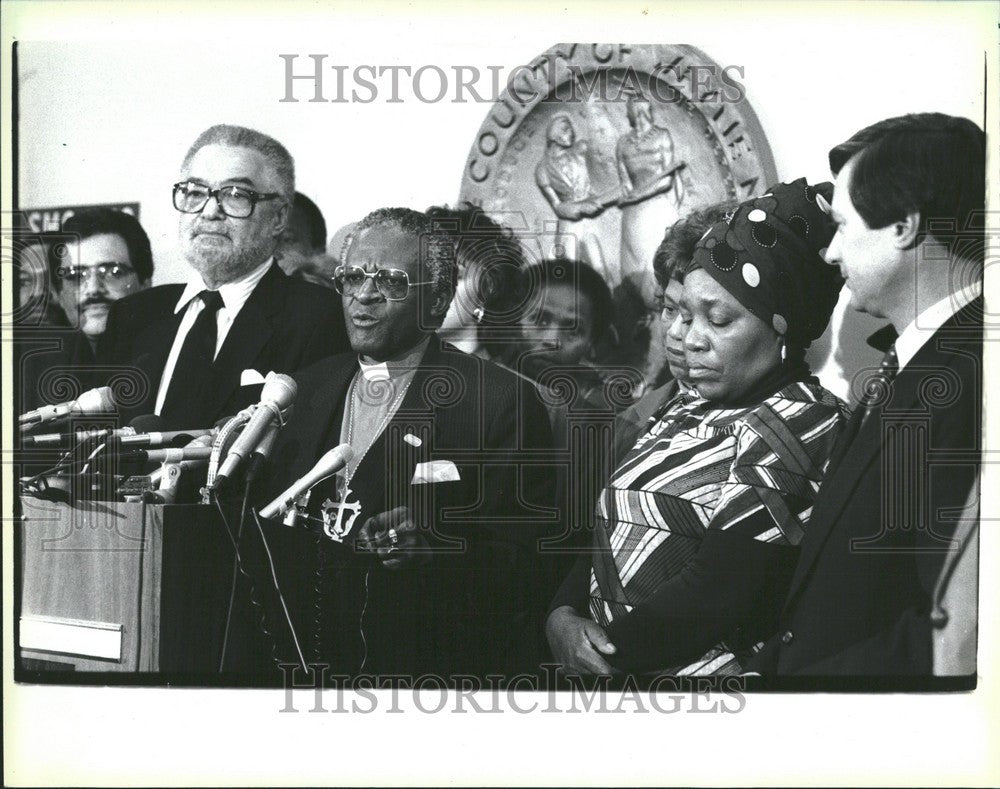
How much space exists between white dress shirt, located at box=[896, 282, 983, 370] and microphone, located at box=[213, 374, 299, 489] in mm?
2035

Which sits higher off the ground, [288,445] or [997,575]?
[288,445]

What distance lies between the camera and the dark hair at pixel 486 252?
4199 mm

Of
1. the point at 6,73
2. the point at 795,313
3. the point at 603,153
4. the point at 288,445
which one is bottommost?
the point at 288,445

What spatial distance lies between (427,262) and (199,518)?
116 cm

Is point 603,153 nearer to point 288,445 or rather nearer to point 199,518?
point 288,445

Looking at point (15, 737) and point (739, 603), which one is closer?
point (739, 603)

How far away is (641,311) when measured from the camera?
4199 mm

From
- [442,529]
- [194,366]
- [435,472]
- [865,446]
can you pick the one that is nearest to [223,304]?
[194,366]

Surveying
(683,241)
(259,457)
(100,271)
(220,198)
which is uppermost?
(220,198)

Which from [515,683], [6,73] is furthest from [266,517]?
[6,73]

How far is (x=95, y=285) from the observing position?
14.2 ft

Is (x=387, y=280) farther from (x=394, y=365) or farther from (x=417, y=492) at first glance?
(x=417, y=492)

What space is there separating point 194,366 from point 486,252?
3.54 feet

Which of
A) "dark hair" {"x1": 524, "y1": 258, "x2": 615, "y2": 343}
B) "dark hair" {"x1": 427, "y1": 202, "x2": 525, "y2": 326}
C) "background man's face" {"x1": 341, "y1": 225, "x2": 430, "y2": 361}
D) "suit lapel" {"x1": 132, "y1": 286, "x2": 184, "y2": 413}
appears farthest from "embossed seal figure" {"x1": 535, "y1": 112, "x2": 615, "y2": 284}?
"suit lapel" {"x1": 132, "y1": 286, "x2": 184, "y2": 413}
